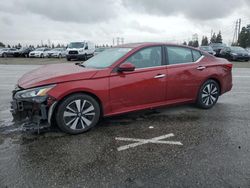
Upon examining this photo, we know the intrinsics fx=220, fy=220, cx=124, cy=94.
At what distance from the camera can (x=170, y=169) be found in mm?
2707

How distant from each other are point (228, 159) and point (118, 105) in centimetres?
194

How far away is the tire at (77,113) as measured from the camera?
3.54 meters

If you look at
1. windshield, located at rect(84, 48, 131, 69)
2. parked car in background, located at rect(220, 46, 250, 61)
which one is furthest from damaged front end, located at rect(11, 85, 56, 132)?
parked car in background, located at rect(220, 46, 250, 61)

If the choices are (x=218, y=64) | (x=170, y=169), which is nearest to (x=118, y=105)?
(x=170, y=169)

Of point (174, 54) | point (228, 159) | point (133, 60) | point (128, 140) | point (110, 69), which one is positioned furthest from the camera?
point (174, 54)

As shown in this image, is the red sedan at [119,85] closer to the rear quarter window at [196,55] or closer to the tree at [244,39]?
the rear quarter window at [196,55]

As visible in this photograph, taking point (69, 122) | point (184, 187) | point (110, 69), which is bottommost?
point (184, 187)

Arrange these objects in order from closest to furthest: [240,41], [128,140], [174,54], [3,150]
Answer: [3,150] → [128,140] → [174,54] → [240,41]

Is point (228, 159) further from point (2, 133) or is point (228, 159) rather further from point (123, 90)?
point (2, 133)

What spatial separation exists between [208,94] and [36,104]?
146 inches

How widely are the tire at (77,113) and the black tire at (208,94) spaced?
8.21 feet

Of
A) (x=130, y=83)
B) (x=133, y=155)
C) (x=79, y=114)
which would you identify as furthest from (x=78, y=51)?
(x=133, y=155)

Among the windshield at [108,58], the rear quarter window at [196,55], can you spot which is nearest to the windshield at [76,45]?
the windshield at [108,58]

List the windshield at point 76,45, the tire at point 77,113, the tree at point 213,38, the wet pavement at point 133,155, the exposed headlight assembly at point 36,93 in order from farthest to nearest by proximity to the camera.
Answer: the tree at point 213,38 → the windshield at point 76,45 → the tire at point 77,113 → the exposed headlight assembly at point 36,93 → the wet pavement at point 133,155
